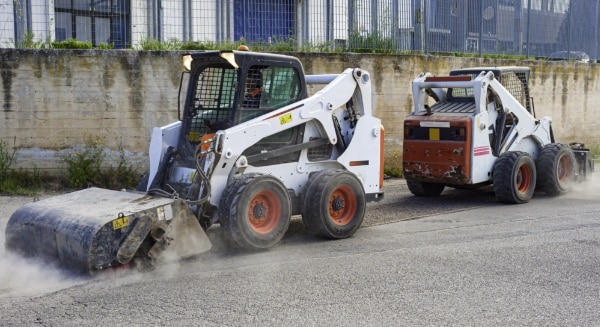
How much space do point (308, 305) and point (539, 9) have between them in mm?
14340

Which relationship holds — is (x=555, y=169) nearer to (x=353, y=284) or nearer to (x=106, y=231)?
(x=353, y=284)

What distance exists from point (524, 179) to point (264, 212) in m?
5.14

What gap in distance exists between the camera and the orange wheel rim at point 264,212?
26.5 ft

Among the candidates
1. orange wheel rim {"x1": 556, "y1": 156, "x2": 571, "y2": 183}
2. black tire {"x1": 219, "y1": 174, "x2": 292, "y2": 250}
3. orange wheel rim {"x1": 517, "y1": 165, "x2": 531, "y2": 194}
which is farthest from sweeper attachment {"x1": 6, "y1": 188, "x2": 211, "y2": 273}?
orange wheel rim {"x1": 556, "y1": 156, "x2": 571, "y2": 183}

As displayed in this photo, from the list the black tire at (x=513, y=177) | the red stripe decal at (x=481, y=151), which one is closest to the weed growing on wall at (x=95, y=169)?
the red stripe decal at (x=481, y=151)

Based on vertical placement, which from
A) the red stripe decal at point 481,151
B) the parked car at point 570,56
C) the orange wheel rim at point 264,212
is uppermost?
the parked car at point 570,56

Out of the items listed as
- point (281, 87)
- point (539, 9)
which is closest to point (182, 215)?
point (281, 87)

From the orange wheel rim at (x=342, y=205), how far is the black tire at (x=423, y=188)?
3.09 meters

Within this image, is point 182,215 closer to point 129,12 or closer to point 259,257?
point 259,257

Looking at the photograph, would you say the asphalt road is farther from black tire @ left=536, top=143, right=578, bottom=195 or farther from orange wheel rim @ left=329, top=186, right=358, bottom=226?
black tire @ left=536, top=143, right=578, bottom=195

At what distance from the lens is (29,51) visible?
40.9ft

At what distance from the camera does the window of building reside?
14.0 metres

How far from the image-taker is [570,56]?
19312 mm

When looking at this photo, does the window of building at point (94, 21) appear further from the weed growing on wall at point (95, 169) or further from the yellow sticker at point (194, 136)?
the yellow sticker at point (194, 136)
